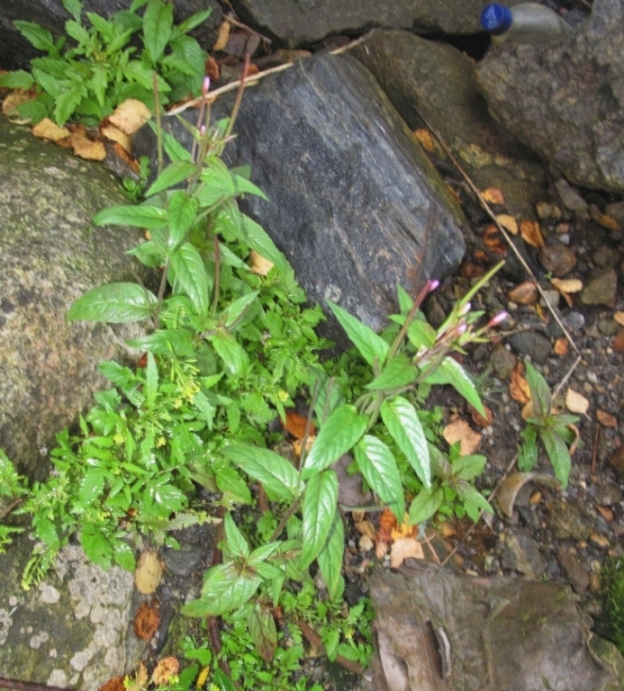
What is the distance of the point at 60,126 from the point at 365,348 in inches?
77.3

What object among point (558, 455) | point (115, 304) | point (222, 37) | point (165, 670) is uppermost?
point (222, 37)

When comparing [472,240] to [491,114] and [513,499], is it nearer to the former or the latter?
[491,114]

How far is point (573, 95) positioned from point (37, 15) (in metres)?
2.49

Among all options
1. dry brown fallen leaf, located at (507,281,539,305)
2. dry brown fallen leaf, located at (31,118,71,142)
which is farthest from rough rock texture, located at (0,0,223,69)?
dry brown fallen leaf, located at (507,281,539,305)

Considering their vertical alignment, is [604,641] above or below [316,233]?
below

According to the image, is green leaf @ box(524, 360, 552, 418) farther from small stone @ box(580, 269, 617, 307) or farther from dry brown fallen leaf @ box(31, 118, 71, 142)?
dry brown fallen leaf @ box(31, 118, 71, 142)

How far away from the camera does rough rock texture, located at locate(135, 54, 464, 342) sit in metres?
2.85

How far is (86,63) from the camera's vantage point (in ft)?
9.55

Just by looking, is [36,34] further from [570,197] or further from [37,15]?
[570,197]

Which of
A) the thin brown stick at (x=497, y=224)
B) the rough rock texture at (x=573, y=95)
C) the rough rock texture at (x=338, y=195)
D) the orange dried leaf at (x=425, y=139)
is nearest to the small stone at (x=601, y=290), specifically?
the thin brown stick at (x=497, y=224)

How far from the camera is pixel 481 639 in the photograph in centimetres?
242

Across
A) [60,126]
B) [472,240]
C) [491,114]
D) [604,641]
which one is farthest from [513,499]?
[60,126]

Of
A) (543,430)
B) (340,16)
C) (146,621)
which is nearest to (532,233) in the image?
(543,430)

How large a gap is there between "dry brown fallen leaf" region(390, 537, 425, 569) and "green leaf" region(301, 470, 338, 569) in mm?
828
